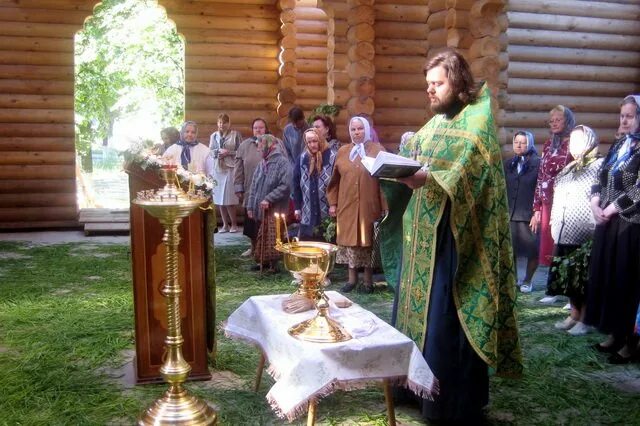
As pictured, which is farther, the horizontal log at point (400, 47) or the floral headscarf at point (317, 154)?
the horizontal log at point (400, 47)

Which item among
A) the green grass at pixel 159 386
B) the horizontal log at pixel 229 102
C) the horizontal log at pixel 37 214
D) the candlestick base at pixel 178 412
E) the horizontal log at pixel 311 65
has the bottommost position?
the green grass at pixel 159 386

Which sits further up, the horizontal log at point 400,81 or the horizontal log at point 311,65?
the horizontal log at point 311,65

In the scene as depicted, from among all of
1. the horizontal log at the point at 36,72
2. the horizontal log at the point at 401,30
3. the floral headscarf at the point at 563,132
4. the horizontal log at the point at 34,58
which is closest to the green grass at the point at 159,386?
the floral headscarf at the point at 563,132

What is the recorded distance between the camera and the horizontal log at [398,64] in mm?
10316

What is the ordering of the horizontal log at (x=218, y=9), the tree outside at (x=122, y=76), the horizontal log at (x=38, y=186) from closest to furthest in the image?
the horizontal log at (x=38, y=186) → the horizontal log at (x=218, y=9) → the tree outside at (x=122, y=76)

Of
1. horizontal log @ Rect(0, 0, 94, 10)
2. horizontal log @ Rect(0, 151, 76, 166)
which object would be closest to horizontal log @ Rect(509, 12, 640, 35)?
horizontal log @ Rect(0, 0, 94, 10)

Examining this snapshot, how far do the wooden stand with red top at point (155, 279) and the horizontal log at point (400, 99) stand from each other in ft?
20.5

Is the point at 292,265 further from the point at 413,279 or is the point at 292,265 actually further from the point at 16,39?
the point at 16,39

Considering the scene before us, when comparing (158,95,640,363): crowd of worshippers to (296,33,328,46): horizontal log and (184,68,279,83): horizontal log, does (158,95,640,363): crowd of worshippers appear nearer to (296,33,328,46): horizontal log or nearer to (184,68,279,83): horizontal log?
(184,68,279,83): horizontal log

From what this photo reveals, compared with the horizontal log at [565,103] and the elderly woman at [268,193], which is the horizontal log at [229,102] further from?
the elderly woman at [268,193]

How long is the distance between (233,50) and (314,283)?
34.5 ft

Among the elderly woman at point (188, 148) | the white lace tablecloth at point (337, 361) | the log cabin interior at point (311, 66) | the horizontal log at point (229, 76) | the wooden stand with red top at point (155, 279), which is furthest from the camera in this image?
the horizontal log at point (229, 76)

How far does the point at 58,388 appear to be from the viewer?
445cm

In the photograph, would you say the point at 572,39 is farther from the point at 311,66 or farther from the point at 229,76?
the point at 229,76
